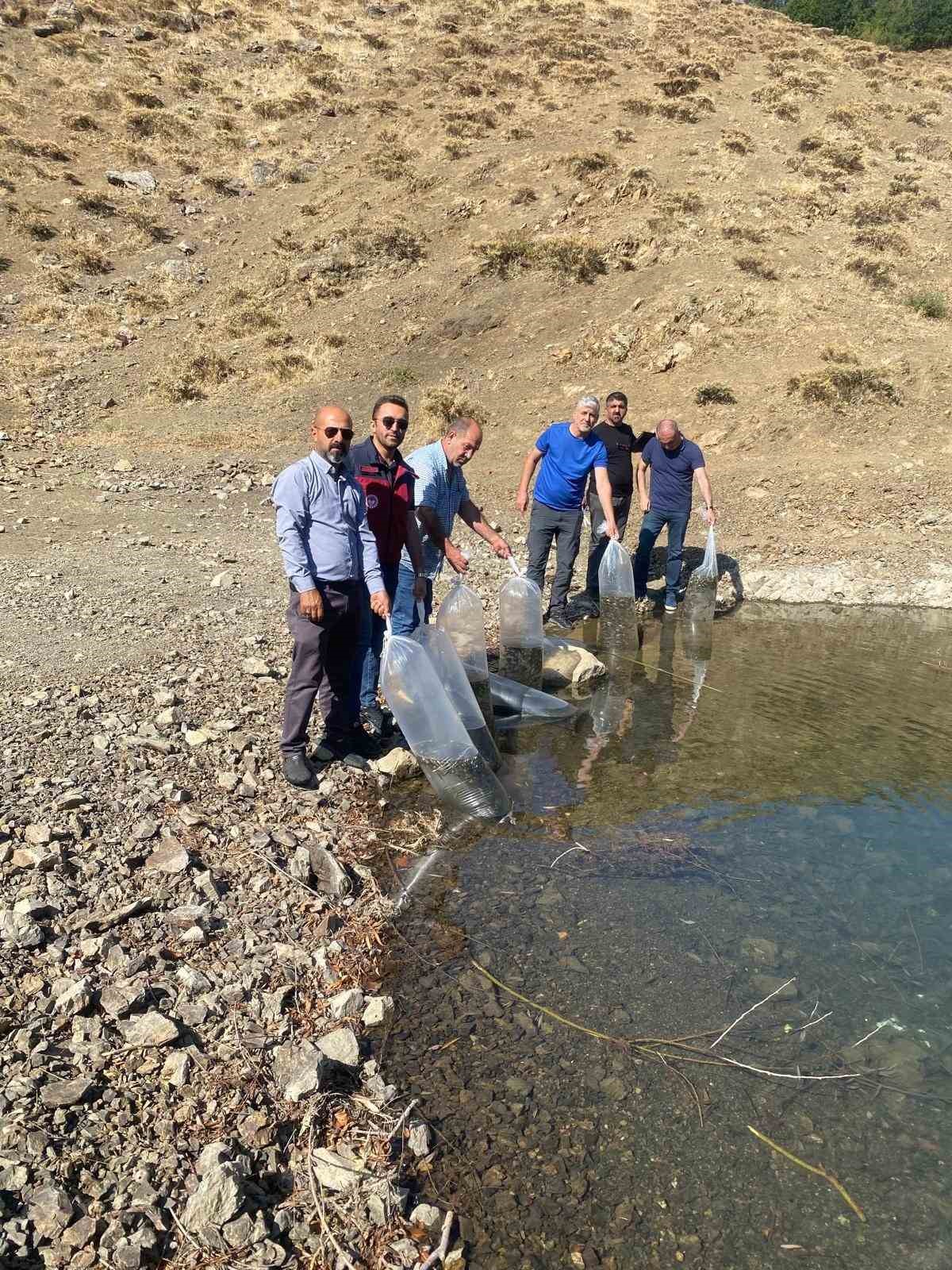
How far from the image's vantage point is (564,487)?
22.7 feet

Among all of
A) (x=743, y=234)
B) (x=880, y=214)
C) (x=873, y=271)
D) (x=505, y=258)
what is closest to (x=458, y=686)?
(x=873, y=271)

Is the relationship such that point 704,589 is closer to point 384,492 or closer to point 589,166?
point 384,492

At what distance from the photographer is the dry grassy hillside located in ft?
41.9

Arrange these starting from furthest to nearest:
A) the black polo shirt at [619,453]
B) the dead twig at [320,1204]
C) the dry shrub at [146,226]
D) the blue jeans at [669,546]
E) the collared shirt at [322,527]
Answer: the dry shrub at [146,226], the blue jeans at [669,546], the black polo shirt at [619,453], the collared shirt at [322,527], the dead twig at [320,1204]

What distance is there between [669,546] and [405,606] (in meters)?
3.64

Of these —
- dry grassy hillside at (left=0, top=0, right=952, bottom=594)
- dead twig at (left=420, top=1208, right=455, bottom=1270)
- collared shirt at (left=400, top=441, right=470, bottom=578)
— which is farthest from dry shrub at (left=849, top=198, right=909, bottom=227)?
dead twig at (left=420, top=1208, right=455, bottom=1270)

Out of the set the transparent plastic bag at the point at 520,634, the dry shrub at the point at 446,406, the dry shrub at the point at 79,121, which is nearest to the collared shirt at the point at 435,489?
the transparent plastic bag at the point at 520,634

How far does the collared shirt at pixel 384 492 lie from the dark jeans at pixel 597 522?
3.15 m

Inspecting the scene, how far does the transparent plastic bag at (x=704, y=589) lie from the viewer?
827 centimetres

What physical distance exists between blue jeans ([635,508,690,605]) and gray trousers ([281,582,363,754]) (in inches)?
166

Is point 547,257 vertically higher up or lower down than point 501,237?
lower down

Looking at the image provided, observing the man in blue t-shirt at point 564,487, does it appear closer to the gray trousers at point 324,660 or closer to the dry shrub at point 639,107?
the gray trousers at point 324,660

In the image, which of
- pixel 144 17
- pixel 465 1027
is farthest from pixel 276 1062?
pixel 144 17

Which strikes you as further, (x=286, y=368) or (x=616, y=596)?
(x=286, y=368)
